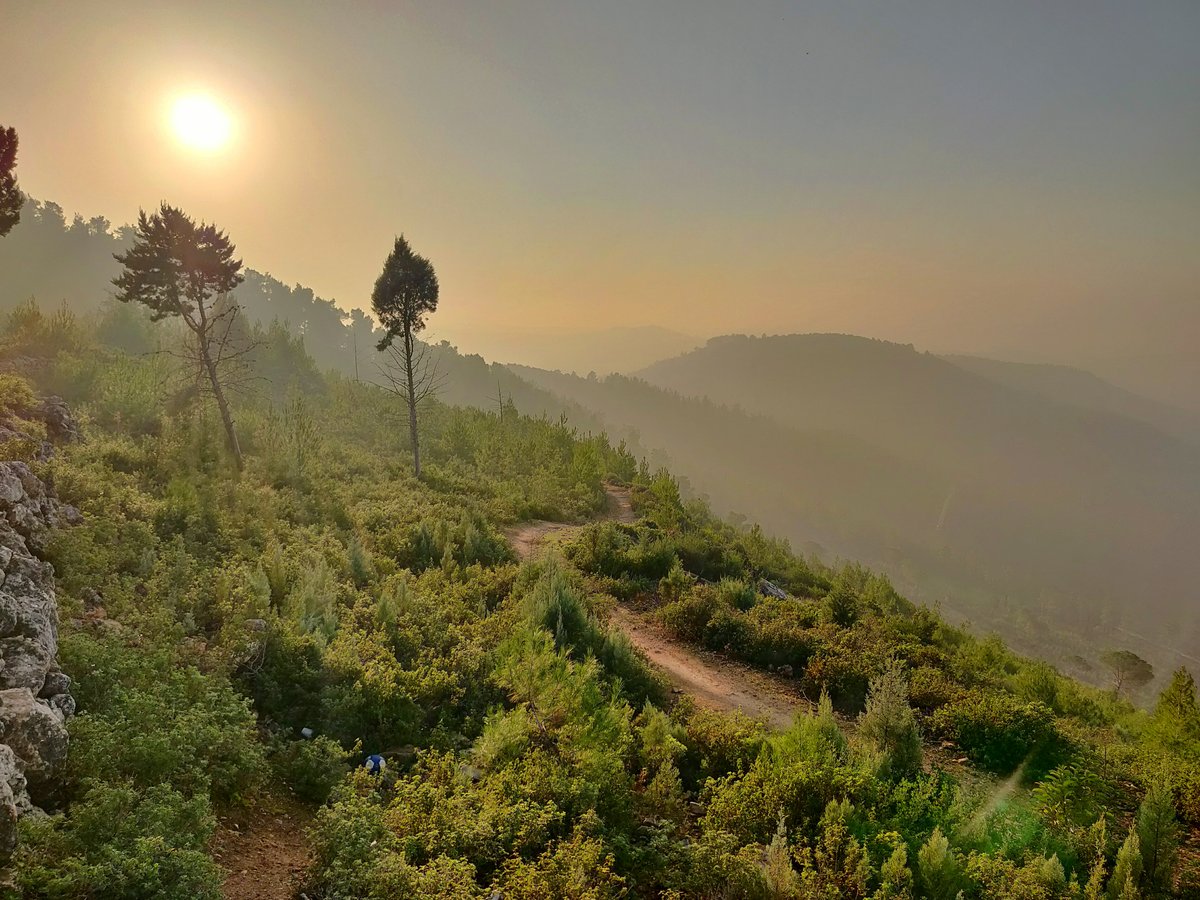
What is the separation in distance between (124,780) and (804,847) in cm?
636

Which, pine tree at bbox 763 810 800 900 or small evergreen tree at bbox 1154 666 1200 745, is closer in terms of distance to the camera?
pine tree at bbox 763 810 800 900

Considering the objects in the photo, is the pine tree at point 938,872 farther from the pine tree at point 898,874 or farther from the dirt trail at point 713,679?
the dirt trail at point 713,679

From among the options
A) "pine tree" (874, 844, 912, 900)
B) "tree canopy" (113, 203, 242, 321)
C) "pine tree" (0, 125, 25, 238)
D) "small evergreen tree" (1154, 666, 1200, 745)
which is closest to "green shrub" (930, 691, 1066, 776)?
"small evergreen tree" (1154, 666, 1200, 745)

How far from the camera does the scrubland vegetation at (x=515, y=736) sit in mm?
4797

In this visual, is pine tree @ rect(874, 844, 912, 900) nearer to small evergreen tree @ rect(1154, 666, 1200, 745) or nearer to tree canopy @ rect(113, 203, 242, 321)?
small evergreen tree @ rect(1154, 666, 1200, 745)

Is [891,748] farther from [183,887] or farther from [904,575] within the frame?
[904,575]

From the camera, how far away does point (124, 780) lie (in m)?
4.62

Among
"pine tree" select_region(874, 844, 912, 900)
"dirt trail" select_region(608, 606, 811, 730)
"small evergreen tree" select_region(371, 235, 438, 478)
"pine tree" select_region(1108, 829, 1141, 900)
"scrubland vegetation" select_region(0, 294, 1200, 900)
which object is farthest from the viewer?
"small evergreen tree" select_region(371, 235, 438, 478)

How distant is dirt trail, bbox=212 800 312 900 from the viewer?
184 inches

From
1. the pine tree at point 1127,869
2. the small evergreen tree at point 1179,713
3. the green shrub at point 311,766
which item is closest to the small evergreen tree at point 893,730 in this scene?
the pine tree at point 1127,869

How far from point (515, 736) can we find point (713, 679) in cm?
591

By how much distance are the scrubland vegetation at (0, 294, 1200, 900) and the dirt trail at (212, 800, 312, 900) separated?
248 millimetres

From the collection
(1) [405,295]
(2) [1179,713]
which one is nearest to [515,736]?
(2) [1179,713]

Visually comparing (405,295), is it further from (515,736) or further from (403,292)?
(515,736)
